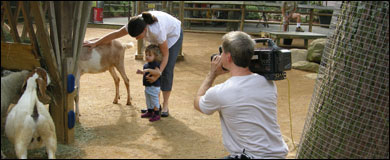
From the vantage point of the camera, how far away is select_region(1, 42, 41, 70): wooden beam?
3.49 metres

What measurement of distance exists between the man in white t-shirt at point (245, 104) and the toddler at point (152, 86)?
1872mm

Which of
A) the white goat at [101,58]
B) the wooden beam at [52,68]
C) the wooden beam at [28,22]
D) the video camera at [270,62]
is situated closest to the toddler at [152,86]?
the white goat at [101,58]

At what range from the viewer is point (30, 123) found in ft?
9.93

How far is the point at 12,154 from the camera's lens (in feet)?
11.0

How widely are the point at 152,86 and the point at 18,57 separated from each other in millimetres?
1690

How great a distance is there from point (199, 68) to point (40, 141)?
614 centimetres

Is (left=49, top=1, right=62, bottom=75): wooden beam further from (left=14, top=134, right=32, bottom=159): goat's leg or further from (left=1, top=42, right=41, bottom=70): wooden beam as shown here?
(left=14, top=134, right=32, bottom=159): goat's leg

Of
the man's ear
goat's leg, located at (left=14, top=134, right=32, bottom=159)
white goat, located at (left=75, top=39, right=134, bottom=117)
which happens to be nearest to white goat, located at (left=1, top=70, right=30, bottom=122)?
goat's leg, located at (left=14, top=134, right=32, bottom=159)

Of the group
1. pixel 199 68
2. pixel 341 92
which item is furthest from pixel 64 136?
pixel 199 68

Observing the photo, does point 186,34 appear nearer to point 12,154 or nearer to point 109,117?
point 109,117

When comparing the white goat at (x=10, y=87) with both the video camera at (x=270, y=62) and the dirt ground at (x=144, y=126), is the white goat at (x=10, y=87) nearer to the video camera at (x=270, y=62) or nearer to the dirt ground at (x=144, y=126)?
the dirt ground at (x=144, y=126)

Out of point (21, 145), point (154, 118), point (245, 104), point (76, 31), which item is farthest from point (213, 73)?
point (154, 118)

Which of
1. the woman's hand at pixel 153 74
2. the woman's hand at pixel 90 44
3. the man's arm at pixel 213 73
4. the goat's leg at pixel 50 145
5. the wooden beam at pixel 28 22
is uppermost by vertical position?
the wooden beam at pixel 28 22

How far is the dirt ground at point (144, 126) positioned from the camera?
3791mm
